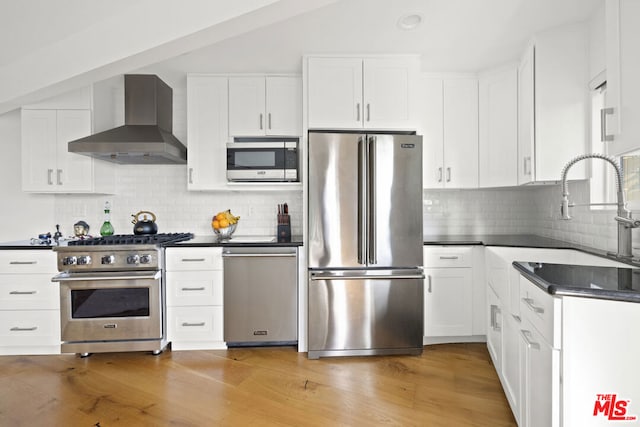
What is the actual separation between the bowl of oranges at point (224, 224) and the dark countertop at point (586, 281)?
8.37 ft

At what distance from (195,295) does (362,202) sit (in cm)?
164

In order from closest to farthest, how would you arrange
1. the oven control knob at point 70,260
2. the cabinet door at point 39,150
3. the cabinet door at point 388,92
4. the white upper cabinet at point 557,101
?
1. the white upper cabinet at point 557,101
2. the oven control knob at point 70,260
3. the cabinet door at point 388,92
4. the cabinet door at point 39,150

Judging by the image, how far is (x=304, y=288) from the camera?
2.93 m

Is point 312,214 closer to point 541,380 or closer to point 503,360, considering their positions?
point 503,360

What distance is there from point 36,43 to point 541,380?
371 centimetres

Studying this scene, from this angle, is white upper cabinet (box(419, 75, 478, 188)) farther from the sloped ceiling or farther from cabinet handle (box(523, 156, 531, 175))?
cabinet handle (box(523, 156, 531, 175))

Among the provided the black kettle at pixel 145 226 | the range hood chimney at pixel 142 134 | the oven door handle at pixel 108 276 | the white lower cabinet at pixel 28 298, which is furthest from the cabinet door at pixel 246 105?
the white lower cabinet at pixel 28 298

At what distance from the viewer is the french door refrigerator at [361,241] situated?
2.79 m

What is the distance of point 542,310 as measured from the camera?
51.8 inches

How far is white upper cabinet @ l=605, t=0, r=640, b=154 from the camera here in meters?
1.25

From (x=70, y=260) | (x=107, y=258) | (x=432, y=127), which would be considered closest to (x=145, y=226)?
(x=107, y=258)

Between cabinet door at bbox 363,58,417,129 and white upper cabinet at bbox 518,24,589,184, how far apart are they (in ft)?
3.03

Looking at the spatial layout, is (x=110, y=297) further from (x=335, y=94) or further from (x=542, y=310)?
(x=542, y=310)

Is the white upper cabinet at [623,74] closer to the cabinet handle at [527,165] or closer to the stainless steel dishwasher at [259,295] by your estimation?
the cabinet handle at [527,165]
